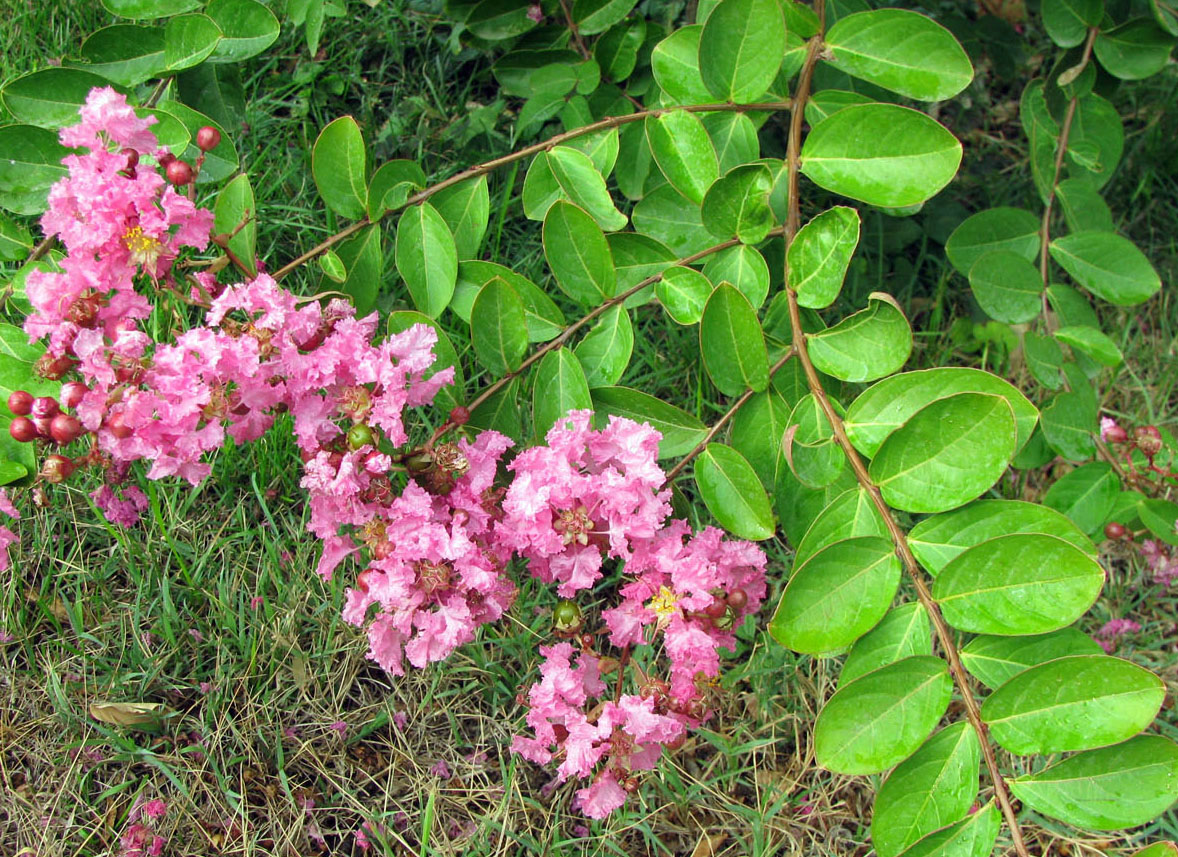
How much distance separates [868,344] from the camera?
145 centimetres

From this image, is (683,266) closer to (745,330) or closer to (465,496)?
(745,330)

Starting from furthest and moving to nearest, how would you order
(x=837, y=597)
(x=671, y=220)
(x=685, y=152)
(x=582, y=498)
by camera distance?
(x=671, y=220) → (x=685, y=152) → (x=582, y=498) → (x=837, y=597)

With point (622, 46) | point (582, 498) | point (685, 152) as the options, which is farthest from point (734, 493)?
point (622, 46)

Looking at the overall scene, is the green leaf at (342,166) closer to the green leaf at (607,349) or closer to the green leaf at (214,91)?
the green leaf at (214,91)

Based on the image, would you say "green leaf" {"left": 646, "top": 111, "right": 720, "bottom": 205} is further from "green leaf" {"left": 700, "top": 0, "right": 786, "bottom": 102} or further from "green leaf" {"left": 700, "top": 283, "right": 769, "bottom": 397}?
"green leaf" {"left": 700, "top": 283, "right": 769, "bottom": 397}

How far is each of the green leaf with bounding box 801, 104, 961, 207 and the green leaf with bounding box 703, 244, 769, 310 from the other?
0.15 meters

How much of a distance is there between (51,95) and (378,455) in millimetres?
807

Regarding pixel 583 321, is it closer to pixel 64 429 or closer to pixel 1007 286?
pixel 64 429

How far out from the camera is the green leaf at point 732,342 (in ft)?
4.64

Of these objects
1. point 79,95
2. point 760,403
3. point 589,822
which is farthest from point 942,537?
point 79,95

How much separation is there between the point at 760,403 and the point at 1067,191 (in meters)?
0.94

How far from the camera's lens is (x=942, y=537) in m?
1.32

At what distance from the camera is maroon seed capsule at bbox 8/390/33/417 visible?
127 centimetres

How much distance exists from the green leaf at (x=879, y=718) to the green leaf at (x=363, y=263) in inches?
38.3
